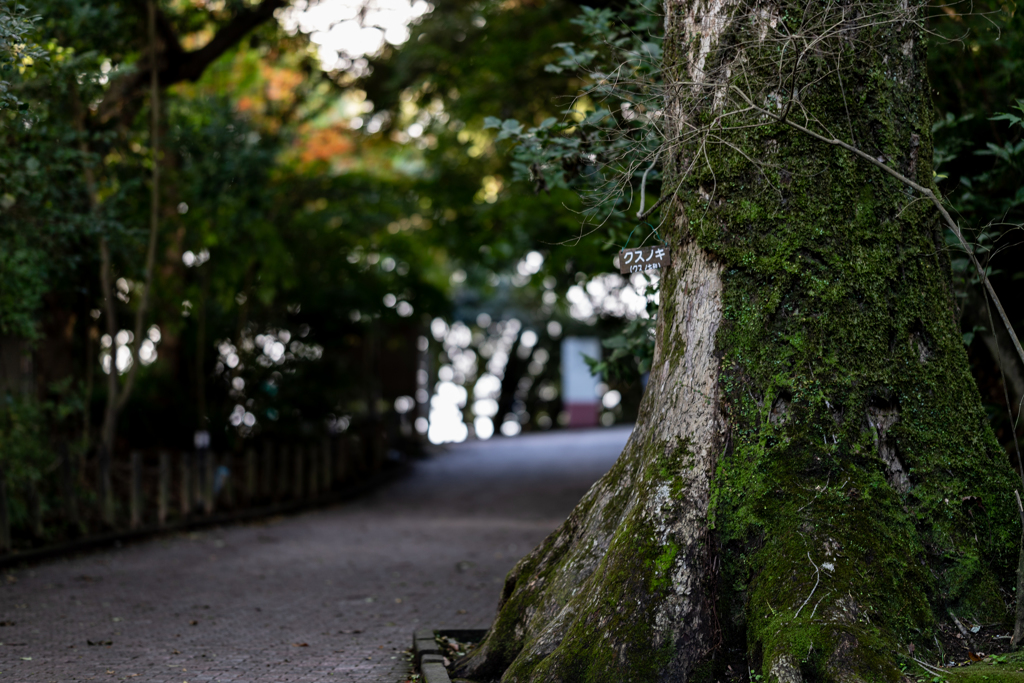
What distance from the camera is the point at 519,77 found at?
1373 centimetres

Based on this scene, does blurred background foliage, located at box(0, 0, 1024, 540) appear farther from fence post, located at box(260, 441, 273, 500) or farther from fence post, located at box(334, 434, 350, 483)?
fence post, located at box(260, 441, 273, 500)

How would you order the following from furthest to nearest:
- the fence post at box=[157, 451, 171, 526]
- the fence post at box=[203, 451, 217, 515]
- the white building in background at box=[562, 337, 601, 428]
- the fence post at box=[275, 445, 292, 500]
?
the white building in background at box=[562, 337, 601, 428], the fence post at box=[275, 445, 292, 500], the fence post at box=[203, 451, 217, 515], the fence post at box=[157, 451, 171, 526]

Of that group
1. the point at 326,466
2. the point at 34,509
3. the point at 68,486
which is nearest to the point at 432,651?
the point at 34,509

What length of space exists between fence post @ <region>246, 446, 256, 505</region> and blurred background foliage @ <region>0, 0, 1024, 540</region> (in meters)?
1.70

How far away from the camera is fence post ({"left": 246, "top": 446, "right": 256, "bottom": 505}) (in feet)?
49.8

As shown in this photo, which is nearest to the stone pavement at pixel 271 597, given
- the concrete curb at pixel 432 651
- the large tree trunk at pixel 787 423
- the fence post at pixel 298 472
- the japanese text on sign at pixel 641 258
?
the concrete curb at pixel 432 651

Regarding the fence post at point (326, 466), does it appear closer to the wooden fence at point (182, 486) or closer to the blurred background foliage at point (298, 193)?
the wooden fence at point (182, 486)

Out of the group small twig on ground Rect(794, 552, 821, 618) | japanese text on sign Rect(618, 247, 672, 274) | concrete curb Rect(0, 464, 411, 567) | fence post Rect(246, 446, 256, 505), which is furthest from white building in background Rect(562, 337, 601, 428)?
small twig on ground Rect(794, 552, 821, 618)

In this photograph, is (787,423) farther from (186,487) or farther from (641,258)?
(186,487)

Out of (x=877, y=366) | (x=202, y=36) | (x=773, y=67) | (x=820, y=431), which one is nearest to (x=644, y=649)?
(x=820, y=431)

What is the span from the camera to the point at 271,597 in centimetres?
838

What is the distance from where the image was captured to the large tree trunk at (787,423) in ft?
14.2

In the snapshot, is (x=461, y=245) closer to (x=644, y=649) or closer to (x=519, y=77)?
(x=519, y=77)

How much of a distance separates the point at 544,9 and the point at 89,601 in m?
9.98
